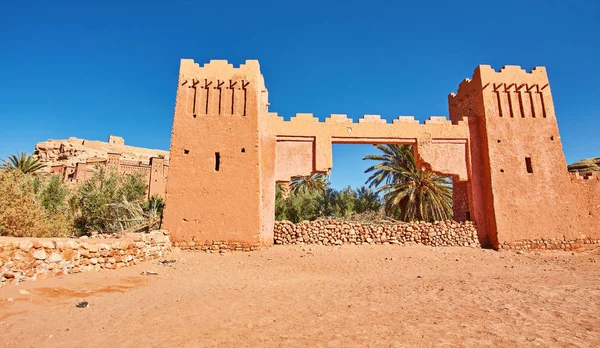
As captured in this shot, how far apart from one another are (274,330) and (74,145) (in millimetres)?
51486

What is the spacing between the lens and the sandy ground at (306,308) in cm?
338

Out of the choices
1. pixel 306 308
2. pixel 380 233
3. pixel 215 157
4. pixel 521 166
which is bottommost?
pixel 306 308

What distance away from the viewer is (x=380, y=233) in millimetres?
12477

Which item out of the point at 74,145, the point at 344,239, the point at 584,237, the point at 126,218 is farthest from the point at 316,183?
the point at 74,145

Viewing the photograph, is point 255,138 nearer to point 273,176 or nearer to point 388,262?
point 273,176

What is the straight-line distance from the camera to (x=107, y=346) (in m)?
3.22

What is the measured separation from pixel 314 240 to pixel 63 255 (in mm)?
7842

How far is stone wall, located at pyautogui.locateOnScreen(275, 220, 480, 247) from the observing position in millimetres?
12109

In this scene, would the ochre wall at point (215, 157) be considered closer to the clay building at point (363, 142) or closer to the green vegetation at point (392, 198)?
the clay building at point (363, 142)

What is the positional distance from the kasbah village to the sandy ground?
0.11ft

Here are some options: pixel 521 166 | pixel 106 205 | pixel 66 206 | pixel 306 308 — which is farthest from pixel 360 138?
pixel 66 206

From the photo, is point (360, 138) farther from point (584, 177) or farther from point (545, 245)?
point (584, 177)

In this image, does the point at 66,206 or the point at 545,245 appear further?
the point at 66,206

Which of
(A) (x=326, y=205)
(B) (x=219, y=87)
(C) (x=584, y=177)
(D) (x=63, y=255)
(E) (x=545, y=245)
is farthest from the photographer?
(A) (x=326, y=205)
